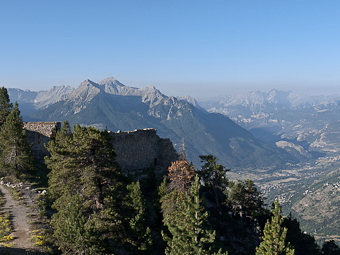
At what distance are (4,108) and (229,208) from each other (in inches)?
2541

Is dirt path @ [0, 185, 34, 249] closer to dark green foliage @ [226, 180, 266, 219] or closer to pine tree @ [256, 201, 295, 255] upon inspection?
Answer: pine tree @ [256, 201, 295, 255]

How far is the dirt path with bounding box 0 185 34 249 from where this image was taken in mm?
30391

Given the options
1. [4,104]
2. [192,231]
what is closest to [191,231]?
[192,231]

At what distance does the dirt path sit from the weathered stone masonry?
54.7 ft

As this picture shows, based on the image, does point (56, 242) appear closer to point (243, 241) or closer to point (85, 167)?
point (85, 167)

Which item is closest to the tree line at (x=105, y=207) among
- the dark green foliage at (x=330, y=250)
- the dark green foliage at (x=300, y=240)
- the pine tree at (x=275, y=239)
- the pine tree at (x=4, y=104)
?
the pine tree at (x=275, y=239)

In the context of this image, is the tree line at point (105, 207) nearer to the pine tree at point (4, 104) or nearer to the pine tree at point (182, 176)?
the pine tree at point (182, 176)

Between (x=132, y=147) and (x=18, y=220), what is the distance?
30990 mm

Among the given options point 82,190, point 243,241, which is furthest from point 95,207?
point 243,241

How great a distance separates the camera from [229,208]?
234 ft

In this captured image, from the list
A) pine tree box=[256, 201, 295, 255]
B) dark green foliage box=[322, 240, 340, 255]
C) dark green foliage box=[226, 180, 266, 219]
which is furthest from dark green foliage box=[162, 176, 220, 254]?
dark green foliage box=[322, 240, 340, 255]

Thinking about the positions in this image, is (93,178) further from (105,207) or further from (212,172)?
(212,172)

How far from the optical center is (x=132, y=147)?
209 ft

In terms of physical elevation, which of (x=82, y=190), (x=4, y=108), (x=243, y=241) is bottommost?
(x=243, y=241)
